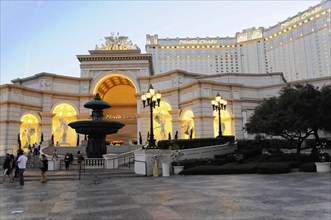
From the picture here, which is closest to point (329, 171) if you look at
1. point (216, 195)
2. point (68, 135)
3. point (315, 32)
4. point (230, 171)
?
point (230, 171)

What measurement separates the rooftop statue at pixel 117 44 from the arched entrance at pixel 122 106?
5611mm

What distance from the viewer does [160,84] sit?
42281 mm

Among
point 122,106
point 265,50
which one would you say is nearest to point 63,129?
point 122,106

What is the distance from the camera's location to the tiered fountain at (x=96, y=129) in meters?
21.0

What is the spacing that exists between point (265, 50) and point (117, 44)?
242 ft

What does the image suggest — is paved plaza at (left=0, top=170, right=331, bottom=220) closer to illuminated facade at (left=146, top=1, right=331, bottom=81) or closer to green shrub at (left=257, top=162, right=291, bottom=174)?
green shrub at (left=257, top=162, right=291, bottom=174)

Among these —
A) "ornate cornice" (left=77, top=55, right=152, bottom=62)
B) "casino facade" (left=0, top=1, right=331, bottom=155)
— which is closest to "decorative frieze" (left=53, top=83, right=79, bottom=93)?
"casino facade" (left=0, top=1, right=331, bottom=155)

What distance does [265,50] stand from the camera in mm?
102625

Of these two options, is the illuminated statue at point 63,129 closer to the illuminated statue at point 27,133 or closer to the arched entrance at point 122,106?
the illuminated statue at point 27,133

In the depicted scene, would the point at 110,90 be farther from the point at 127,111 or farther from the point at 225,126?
the point at 225,126

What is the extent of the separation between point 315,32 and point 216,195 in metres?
94.9

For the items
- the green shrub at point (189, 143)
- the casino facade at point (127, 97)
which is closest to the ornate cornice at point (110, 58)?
the casino facade at point (127, 97)

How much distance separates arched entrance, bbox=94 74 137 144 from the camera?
49.0 metres

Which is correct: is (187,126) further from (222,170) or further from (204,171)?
(222,170)
